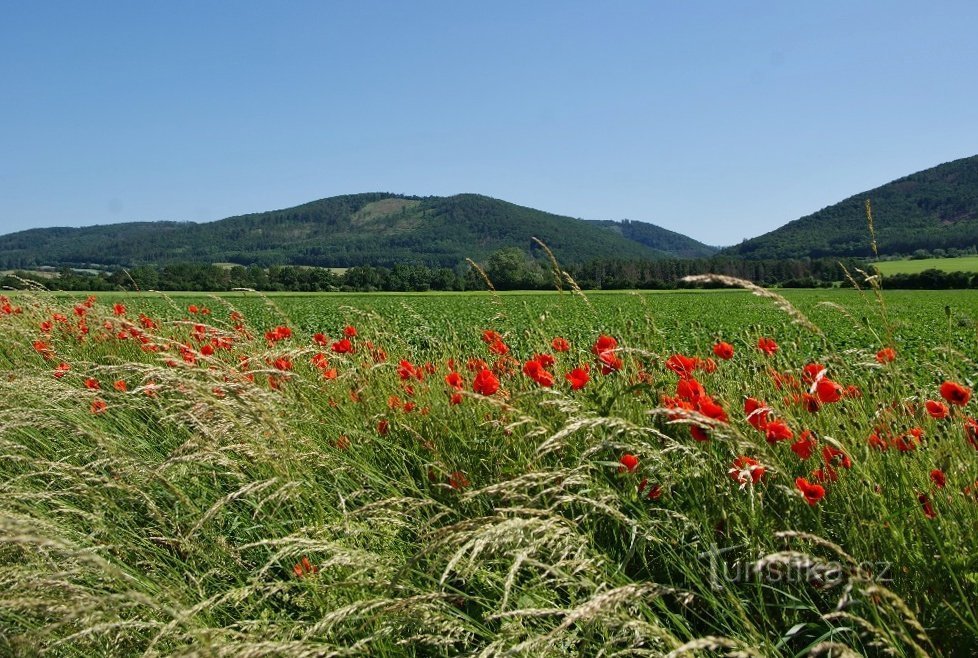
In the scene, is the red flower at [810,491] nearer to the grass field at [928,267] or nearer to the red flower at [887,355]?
the red flower at [887,355]

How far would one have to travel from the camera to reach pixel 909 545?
176cm

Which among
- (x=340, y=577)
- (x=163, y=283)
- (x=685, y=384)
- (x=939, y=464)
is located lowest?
(x=340, y=577)

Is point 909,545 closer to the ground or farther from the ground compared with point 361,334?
closer to the ground

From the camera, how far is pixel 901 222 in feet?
448

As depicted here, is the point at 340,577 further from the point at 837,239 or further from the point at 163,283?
the point at 837,239

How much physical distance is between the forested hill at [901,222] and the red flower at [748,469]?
11347 centimetres

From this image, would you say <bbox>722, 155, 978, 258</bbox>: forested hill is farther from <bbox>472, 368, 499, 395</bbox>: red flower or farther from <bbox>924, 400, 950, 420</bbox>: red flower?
<bbox>472, 368, 499, 395</bbox>: red flower

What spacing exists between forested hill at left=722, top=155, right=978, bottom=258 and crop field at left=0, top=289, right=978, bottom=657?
113 metres

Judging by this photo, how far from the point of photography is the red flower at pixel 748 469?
1.69 metres

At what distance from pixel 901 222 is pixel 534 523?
162726mm

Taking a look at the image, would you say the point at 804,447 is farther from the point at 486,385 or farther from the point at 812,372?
the point at 486,385

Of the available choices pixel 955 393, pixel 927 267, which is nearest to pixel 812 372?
pixel 955 393

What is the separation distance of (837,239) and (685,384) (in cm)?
14765

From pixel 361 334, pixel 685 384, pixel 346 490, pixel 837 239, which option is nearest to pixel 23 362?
pixel 361 334
